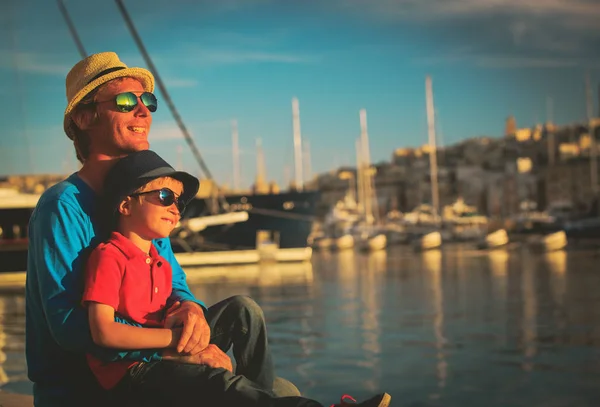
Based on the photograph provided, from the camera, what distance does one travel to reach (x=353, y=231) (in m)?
69.2

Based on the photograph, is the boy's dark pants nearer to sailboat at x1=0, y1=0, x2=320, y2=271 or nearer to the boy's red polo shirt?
the boy's red polo shirt

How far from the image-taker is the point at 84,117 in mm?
3129

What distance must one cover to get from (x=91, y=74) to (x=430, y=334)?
35.8 feet

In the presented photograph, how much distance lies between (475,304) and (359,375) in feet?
32.3

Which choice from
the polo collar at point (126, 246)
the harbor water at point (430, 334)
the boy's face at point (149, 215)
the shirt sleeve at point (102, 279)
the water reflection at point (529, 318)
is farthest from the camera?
the water reflection at point (529, 318)

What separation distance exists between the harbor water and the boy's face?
521 centimetres

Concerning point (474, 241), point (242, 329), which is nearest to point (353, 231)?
point (474, 241)

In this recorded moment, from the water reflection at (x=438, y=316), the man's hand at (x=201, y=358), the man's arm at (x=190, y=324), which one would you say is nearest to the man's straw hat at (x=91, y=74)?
the man's arm at (x=190, y=324)

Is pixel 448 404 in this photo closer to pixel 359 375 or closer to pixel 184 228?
pixel 359 375

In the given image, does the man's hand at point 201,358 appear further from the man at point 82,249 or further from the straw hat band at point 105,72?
the straw hat band at point 105,72

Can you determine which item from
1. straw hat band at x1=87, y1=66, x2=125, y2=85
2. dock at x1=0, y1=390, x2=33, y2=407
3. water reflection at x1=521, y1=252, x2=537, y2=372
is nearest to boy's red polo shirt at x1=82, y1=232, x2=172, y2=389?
straw hat band at x1=87, y1=66, x2=125, y2=85

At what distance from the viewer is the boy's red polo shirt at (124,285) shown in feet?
9.05

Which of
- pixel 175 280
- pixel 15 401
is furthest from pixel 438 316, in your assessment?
pixel 175 280

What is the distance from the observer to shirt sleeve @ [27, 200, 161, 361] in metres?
2.80
